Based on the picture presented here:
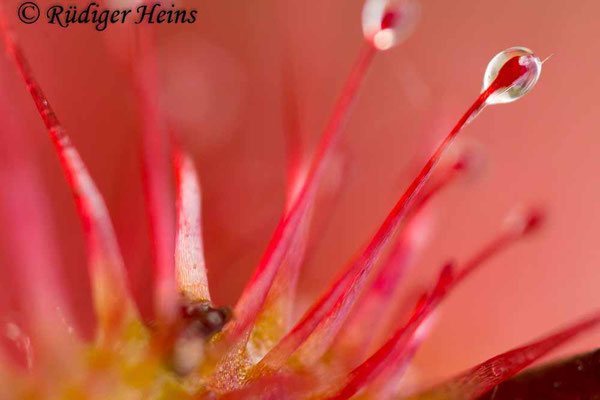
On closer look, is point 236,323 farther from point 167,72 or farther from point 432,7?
point 432,7

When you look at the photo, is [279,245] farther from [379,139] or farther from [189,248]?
[379,139]

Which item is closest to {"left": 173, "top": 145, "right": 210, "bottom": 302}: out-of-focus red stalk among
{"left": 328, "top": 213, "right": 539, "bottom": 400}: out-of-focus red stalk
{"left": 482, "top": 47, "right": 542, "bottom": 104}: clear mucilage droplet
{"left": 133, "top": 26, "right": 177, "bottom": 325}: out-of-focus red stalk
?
{"left": 133, "top": 26, "right": 177, "bottom": 325}: out-of-focus red stalk

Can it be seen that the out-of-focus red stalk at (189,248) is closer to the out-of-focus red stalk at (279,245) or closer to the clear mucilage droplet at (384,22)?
the out-of-focus red stalk at (279,245)

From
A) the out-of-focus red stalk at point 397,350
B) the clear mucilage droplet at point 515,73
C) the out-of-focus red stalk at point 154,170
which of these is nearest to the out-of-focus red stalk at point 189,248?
the out-of-focus red stalk at point 154,170

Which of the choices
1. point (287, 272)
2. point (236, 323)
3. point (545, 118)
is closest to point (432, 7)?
point (545, 118)

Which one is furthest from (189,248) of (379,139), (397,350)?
(379,139)

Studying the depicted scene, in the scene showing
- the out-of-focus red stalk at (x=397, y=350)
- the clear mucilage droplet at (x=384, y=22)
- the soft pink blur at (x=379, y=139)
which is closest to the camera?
the out-of-focus red stalk at (x=397, y=350)

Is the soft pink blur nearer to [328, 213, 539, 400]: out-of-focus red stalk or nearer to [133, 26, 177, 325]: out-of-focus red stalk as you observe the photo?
[133, 26, 177, 325]: out-of-focus red stalk
